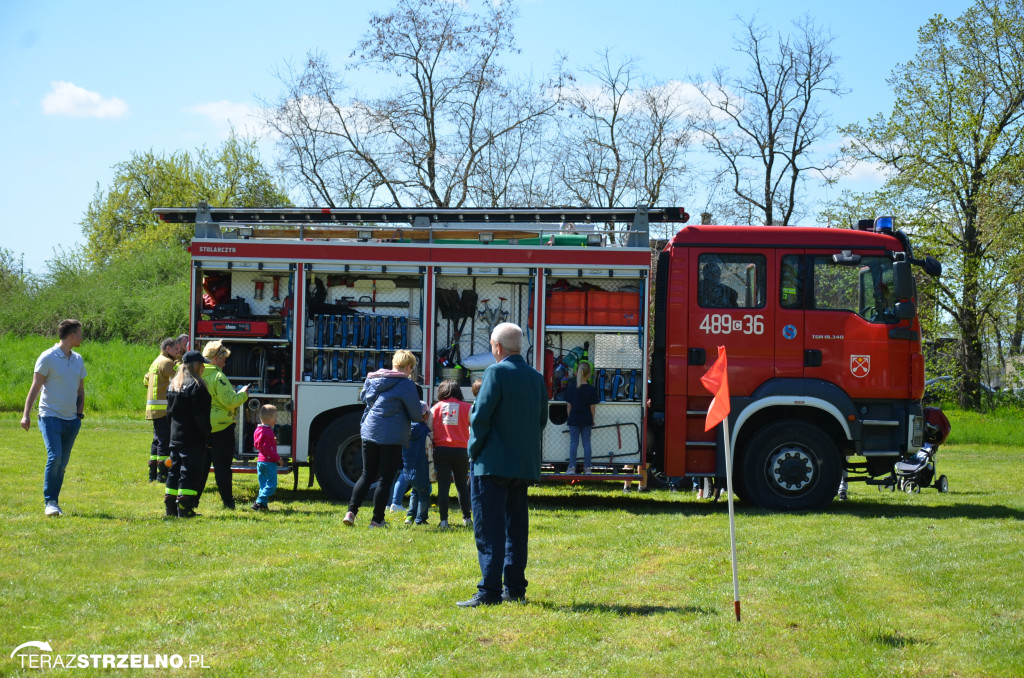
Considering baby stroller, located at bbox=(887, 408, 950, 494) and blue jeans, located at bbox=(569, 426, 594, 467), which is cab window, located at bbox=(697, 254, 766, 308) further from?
baby stroller, located at bbox=(887, 408, 950, 494)

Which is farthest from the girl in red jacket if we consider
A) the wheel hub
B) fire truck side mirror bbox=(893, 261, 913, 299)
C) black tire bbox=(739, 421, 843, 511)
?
fire truck side mirror bbox=(893, 261, 913, 299)

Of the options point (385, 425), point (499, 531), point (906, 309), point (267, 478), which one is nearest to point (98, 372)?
point (267, 478)

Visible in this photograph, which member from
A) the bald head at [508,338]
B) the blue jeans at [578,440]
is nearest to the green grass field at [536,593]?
the blue jeans at [578,440]

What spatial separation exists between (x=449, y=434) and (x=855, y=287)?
17.2 ft

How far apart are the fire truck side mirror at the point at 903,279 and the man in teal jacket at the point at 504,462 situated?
19.8 ft

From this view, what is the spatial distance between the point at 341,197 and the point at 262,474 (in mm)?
22882

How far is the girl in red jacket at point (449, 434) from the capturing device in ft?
31.9

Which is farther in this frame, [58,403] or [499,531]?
[58,403]

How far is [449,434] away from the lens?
9.75 meters

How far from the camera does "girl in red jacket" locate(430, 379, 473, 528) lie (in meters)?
9.72

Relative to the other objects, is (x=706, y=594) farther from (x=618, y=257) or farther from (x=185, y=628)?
(x=618, y=257)

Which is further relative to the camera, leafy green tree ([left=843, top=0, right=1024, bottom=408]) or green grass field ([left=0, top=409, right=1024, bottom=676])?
leafy green tree ([left=843, top=0, right=1024, bottom=408])

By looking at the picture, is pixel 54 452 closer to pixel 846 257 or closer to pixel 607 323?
pixel 607 323

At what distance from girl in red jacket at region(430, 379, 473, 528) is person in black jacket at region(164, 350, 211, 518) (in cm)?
245
